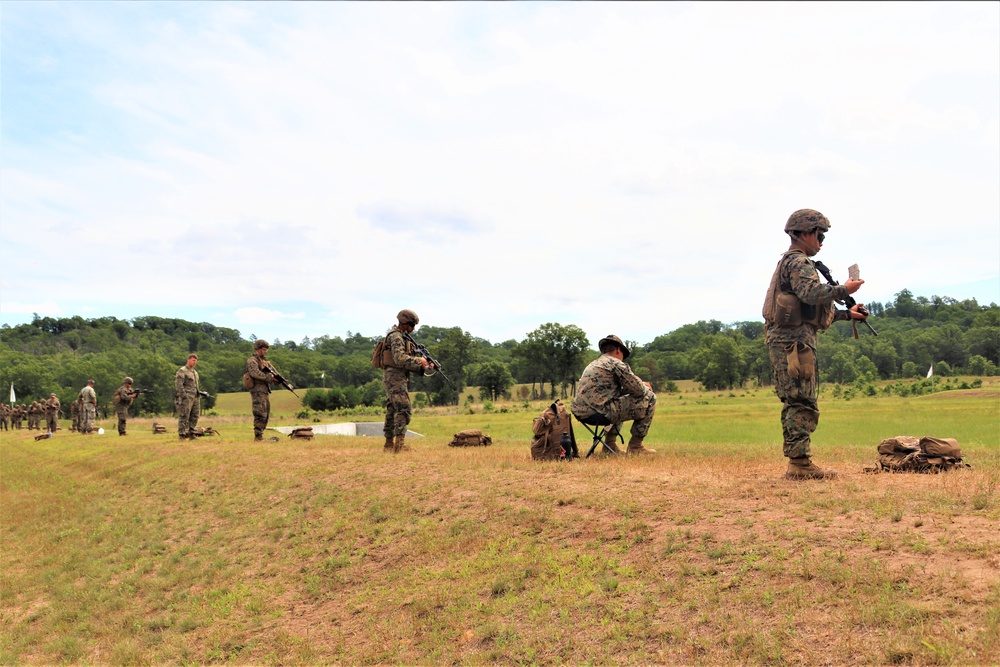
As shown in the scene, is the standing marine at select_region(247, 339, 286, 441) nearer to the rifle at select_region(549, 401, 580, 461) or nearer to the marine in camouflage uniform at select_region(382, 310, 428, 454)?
the marine in camouflage uniform at select_region(382, 310, 428, 454)

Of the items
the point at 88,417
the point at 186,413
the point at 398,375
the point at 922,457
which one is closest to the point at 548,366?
the point at 88,417

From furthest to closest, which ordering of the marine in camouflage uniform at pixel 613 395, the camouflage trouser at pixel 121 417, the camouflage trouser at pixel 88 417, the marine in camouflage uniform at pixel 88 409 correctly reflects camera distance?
1. the camouflage trouser at pixel 88 417
2. the marine in camouflage uniform at pixel 88 409
3. the camouflage trouser at pixel 121 417
4. the marine in camouflage uniform at pixel 613 395

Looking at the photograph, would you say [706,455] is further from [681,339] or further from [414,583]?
[681,339]

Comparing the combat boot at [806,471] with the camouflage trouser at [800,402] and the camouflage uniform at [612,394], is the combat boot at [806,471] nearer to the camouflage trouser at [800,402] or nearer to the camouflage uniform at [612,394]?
the camouflage trouser at [800,402]

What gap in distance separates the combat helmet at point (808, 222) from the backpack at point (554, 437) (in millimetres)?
5302

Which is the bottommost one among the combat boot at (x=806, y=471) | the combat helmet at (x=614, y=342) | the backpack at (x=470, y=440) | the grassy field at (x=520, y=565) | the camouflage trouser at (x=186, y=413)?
the grassy field at (x=520, y=565)

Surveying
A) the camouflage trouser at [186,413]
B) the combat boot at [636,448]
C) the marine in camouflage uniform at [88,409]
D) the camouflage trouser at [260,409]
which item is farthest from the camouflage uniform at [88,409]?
the combat boot at [636,448]

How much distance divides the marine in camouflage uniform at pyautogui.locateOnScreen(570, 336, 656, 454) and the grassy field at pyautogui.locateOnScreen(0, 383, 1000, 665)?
93cm

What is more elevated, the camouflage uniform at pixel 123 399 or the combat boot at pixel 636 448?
the camouflage uniform at pixel 123 399

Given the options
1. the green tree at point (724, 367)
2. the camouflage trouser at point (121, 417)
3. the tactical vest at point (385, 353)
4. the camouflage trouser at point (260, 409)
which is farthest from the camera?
the green tree at point (724, 367)

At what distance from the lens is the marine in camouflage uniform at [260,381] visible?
20.1m

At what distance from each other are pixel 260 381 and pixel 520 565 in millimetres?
14797

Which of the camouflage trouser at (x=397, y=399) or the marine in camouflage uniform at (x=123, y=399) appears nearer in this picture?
the camouflage trouser at (x=397, y=399)

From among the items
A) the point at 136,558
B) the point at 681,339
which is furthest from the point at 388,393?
the point at 681,339
